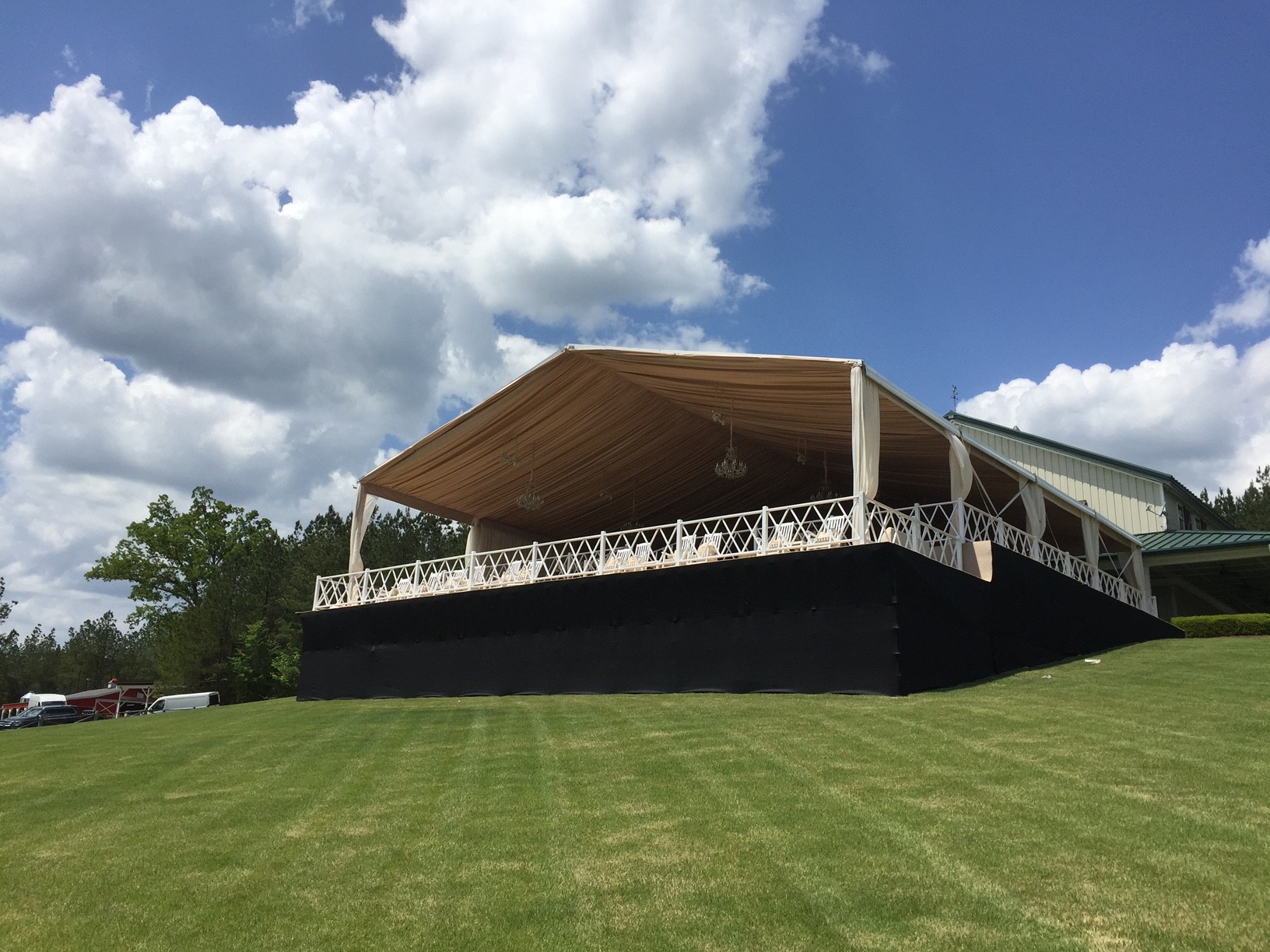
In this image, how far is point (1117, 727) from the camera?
27.5 ft

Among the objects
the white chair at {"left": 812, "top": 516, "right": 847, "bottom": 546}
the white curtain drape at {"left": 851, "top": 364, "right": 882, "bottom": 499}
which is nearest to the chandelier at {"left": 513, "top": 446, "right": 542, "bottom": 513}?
the white chair at {"left": 812, "top": 516, "right": 847, "bottom": 546}

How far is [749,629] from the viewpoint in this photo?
45.0 feet

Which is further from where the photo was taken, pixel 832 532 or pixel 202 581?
pixel 202 581

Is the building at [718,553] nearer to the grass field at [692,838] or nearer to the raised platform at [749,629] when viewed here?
the raised platform at [749,629]

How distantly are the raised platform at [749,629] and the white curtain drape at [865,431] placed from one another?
3.55ft

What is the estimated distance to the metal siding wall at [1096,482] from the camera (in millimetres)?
26609

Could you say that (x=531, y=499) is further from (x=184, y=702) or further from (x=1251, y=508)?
(x=1251, y=508)

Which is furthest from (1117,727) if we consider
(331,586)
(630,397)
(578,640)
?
(331,586)

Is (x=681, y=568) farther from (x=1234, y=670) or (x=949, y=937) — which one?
(x=949, y=937)

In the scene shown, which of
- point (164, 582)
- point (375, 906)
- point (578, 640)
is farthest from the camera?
point (164, 582)

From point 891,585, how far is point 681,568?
388cm

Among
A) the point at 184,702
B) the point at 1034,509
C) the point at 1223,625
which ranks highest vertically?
the point at 1034,509

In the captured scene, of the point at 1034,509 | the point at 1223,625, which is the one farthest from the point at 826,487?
the point at 1223,625

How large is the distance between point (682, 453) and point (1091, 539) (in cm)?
988
